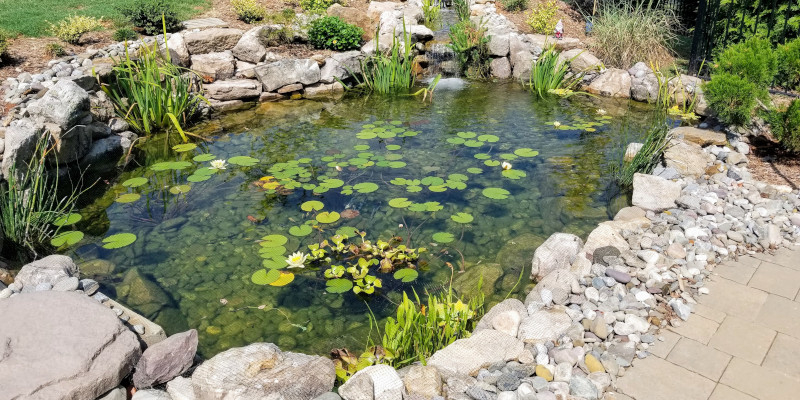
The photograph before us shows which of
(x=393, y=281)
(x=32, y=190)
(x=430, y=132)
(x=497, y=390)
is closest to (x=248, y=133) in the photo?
(x=430, y=132)

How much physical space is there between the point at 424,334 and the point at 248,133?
13.7ft

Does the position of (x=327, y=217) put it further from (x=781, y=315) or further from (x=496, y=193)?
(x=781, y=315)

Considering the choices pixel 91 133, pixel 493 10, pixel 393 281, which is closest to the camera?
pixel 393 281

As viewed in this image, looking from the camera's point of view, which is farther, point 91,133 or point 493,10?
point 493,10

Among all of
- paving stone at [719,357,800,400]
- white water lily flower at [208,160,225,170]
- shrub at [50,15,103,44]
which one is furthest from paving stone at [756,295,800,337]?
shrub at [50,15,103,44]

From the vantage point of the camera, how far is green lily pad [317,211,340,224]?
421 cm

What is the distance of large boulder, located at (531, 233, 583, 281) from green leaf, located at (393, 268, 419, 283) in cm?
79

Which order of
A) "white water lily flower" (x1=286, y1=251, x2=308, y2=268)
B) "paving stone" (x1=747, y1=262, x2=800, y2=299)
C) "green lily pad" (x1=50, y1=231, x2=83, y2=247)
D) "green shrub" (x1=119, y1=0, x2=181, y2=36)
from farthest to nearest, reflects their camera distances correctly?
"green shrub" (x1=119, y1=0, x2=181, y2=36), "green lily pad" (x1=50, y1=231, x2=83, y2=247), "white water lily flower" (x1=286, y1=251, x2=308, y2=268), "paving stone" (x1=747, y1=262, x2=800, y2=299)

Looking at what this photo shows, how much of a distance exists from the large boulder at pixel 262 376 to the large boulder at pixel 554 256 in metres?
1.61

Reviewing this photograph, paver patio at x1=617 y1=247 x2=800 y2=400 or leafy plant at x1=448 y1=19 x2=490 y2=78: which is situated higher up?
leafy plant at x1=448 y1=19 x2=490 y2=78

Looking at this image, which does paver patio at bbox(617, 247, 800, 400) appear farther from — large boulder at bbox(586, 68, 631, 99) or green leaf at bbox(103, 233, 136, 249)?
large boulder at bbox(586, 68, 631, 99)

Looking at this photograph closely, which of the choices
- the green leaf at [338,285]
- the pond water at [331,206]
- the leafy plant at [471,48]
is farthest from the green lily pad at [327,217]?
the leafy plant at [471,48]

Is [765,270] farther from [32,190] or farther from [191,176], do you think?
[32,190]

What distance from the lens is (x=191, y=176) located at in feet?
16.6
